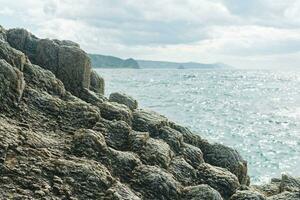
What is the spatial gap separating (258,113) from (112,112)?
9523 cm

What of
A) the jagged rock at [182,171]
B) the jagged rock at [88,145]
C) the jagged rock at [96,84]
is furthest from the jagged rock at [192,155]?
the jagged rock at [96,84]

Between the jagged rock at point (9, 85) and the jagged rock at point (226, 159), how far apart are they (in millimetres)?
9653

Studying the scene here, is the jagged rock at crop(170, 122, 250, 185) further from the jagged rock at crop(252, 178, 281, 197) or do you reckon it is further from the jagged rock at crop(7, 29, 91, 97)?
the jagged rock at crop(7, 29, 91, 97)

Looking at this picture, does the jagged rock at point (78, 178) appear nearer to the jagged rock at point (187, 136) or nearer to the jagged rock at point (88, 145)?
the jagged rock at point (88, 145)

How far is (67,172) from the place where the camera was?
1574 centimetres

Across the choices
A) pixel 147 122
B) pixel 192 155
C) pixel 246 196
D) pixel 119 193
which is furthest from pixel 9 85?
pixel 246 196

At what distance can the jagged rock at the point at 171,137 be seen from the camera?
2153 cm

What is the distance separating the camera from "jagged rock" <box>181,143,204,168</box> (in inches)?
828

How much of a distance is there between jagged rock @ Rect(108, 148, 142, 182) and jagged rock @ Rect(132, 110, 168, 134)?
13.4 ft

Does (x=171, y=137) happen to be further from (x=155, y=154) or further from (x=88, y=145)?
(x=88, y=145)

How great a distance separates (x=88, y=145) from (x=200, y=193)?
14.6 ft

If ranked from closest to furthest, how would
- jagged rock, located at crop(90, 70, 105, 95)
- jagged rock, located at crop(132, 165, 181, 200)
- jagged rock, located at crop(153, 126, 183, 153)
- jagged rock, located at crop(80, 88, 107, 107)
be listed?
jagged rock, located at crop(132, 165, 181, 200) → jagged rock, located at crop(153, 126, 183, 153) → jagged rock, located at crop(80, 88, 107, 107) → jagged rock, located at crop(90, 70, 105, 95)

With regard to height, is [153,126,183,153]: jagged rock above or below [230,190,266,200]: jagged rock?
above

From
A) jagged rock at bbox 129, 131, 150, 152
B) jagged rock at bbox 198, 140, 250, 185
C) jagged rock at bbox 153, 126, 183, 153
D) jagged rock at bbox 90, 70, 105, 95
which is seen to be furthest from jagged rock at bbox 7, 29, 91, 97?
jagged rock at bbox 198, 140, 250, 185
